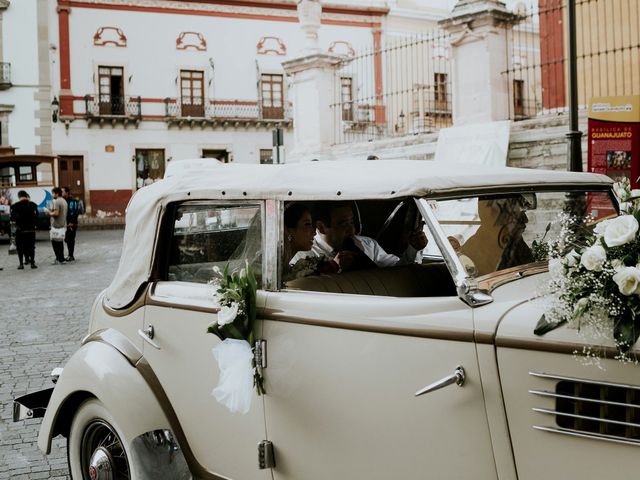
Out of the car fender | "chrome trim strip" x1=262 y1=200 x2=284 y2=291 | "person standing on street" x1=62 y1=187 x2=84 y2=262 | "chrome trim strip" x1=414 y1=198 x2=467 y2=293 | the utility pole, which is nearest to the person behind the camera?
"chrome trim strip" x1=414 y1=198 x2=467 y2=293

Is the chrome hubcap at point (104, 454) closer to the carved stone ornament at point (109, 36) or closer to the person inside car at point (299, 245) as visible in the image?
the person inside car at point (299, 245)

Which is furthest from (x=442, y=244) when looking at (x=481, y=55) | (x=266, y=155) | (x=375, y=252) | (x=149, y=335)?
(x=266, y=155)

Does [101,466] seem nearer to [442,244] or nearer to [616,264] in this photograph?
[442,244]

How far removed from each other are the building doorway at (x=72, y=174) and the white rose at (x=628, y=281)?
110 feet

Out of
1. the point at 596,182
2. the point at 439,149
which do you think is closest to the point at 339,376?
the point at 596,182

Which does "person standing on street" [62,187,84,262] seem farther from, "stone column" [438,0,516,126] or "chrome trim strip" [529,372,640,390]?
"chrome trim strip" [529,372,640,390]

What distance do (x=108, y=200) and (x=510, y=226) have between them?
1285 inches

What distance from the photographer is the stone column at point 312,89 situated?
48.9ft

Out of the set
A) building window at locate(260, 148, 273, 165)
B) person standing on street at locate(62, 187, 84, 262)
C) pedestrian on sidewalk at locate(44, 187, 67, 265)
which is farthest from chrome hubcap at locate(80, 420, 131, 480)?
building window at locate(260, 148, 273, 165)

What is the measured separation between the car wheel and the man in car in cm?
129

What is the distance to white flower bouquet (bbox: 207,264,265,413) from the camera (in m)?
2.77

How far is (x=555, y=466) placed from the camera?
2.01 m

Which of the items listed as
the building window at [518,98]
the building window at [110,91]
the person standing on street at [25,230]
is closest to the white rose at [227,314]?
the building window at [518,98]

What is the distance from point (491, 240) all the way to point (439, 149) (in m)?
9.19
